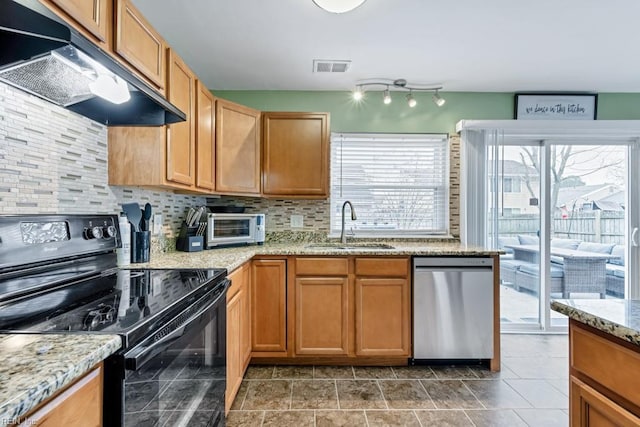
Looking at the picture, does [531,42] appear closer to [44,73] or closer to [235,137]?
[235,137]

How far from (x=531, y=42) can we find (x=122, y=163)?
9.10 feet

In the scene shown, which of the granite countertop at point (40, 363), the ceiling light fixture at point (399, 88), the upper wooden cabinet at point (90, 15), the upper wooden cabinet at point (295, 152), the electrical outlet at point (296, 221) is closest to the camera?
the granite countertop at point (40, 363)

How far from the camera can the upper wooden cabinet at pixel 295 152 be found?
283cm

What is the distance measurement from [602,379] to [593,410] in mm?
104

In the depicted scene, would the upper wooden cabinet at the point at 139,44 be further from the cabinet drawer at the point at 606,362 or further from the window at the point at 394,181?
the cabinet drawer at the point at 606,362

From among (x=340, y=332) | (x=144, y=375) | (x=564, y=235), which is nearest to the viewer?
(x=144, y=375)

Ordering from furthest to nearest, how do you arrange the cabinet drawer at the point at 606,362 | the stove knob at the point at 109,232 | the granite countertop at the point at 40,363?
1. the stove knob at the point at 109,232
2. the cabinet drawer at the point at 606,362
3. the granite countertop at the point at 40,363

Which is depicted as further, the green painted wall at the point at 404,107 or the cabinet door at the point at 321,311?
the green painted wall at the point at 404,107

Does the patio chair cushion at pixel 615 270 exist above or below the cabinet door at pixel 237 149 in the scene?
below

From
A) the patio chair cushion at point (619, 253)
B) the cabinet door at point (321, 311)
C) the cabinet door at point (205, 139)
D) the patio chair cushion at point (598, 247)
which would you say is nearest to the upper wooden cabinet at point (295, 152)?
the cabinet door at point (205, 139)

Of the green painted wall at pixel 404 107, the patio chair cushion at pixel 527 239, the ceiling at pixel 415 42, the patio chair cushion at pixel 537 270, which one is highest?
the ceiling at pixel 415 42

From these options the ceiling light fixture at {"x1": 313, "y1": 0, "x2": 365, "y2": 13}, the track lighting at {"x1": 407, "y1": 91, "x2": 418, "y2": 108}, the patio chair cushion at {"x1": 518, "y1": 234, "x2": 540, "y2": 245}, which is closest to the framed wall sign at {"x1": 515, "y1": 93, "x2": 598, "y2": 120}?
the track lighting at {"x1": 407, "y1": 91, "x2": 418, "y2": 108}

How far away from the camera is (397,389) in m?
2.20

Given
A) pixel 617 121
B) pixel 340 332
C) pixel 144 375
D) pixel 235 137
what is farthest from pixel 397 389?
pixel 617 121
